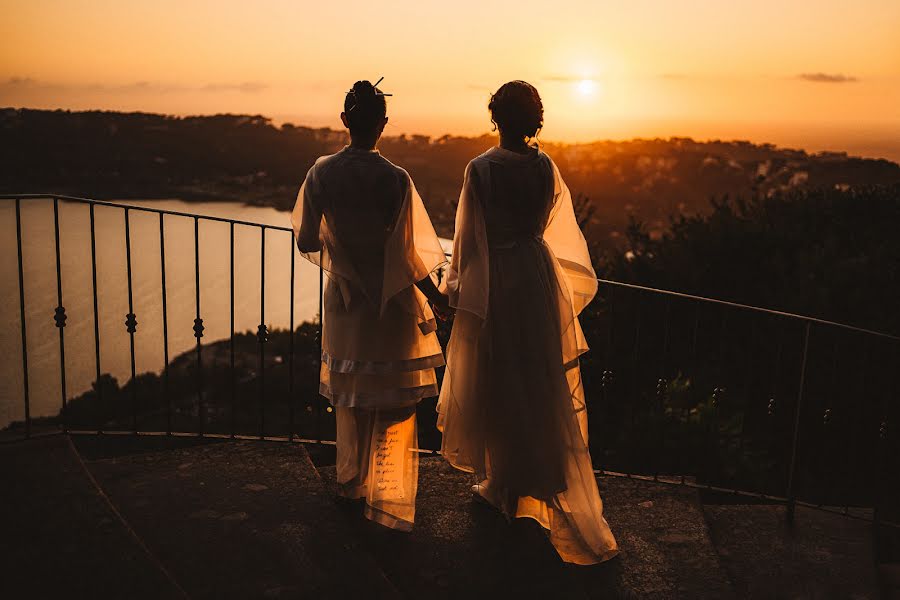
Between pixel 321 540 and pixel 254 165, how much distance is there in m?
6.27

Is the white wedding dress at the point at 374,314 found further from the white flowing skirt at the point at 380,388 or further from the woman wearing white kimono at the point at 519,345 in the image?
the woman wearing white kimono at the point at 519,345

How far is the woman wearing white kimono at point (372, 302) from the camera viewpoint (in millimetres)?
2742

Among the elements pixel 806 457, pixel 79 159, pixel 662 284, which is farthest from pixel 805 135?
pixel 79 159

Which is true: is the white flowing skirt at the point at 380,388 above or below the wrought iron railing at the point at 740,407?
above

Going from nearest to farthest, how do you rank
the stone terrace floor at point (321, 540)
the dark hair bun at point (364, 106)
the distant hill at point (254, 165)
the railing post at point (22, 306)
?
1. the stone terrace floor at point (321, 540)
2. the dark hair bun at point (364, 106)
3. the railing post at point (22, 306)
4. the distant hill at point (254, 165)

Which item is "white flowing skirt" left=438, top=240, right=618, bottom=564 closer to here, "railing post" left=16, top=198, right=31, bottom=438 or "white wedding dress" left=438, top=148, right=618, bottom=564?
"white wedding dress" left=438, top=148, right=618, bottom=564

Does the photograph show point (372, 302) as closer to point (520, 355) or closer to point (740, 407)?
point (520, 355)

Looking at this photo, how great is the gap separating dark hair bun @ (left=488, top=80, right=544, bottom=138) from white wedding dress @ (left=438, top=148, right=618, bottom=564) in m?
0.10

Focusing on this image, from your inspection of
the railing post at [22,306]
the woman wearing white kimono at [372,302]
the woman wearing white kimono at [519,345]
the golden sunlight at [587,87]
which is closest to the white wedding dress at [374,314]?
the woman wearing white kimono at [372,302]

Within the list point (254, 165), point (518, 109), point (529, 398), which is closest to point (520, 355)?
point (529, 398)

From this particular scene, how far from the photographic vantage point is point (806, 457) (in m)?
6.57

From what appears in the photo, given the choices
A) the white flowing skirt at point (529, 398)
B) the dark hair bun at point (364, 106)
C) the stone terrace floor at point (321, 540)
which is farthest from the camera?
the white flowing skirt at point (529, 398)

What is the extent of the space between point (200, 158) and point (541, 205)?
6.12 meters

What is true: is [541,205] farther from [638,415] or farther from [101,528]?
[638,415]
